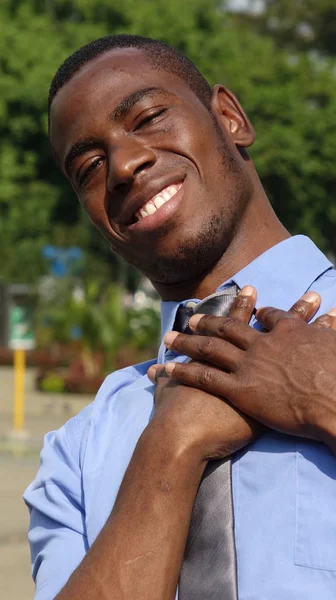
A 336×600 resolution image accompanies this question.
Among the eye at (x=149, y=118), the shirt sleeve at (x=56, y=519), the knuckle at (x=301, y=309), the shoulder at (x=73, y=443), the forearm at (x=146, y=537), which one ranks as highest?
the eye at (x=149, y=118)

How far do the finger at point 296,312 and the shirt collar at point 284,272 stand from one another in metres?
0.09

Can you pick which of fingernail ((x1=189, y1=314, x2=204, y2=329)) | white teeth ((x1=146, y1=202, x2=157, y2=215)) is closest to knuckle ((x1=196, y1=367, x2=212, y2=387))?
fingernail ((x1=189, y1=314, x2=204, y2=329))

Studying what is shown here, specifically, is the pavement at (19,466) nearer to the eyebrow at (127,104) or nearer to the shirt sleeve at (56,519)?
the shirt sleeve at (56,519)

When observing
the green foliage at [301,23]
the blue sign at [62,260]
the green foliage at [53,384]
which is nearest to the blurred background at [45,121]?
the blue sign at [62,260]

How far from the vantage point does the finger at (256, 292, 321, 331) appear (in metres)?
1.85

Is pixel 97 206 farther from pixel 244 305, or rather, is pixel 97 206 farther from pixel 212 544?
pixel 212 544

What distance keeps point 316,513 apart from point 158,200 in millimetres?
674

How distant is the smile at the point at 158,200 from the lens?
208cm

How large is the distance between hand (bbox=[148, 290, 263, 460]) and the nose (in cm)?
34

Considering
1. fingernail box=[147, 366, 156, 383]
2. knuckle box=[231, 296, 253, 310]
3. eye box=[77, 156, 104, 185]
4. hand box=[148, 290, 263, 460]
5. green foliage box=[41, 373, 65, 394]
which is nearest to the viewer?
hand box=[148, 290, 263, 460]

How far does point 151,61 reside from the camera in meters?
2.17

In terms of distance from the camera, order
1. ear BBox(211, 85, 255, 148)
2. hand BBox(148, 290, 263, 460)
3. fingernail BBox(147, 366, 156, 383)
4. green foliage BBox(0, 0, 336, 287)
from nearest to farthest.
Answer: hand BBox(148, 290, 263, 460)
fingernail BBox(147, 366, 156, 383)
ear BBox(211, 85, 255, 148)
green foliage BBox(0, 0, 336, 287)

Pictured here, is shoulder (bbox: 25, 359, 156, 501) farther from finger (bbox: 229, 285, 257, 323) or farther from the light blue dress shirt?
finger (bbox: 229, 285, 257, 323)

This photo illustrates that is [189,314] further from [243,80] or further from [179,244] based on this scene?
[243,80]
